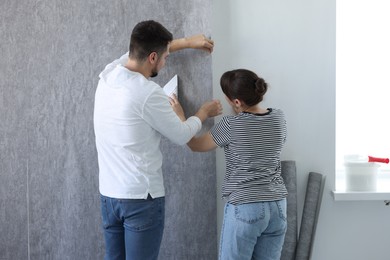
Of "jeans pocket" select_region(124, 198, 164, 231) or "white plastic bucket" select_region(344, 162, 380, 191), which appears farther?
"white plastic bucket" select_region(344, 162, 380, 191)

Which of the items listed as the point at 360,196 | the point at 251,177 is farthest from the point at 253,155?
the point at 360,196

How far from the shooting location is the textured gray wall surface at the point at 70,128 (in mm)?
2268

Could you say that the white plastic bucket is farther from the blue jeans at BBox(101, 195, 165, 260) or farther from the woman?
the blue jeans at BBox(101, 195, 165, 260)

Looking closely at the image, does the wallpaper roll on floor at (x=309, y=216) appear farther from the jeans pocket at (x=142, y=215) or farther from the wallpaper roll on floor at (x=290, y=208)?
the jeans pocket at (x=142, y=215)

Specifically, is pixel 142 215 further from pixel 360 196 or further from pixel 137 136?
pixel 360 196

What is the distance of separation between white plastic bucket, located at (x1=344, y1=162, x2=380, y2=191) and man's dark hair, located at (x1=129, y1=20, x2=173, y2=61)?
1.23 meters

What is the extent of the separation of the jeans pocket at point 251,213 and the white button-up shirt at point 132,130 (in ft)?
1.08

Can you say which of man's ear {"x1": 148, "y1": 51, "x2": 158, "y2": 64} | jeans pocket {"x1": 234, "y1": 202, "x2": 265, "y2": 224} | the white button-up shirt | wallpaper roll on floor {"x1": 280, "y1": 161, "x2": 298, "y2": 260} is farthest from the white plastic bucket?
man's ear {"x1": 148, "y1": 51, "x2": 158, "y2": 64}

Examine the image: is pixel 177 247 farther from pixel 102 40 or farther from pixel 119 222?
pixel 102 40

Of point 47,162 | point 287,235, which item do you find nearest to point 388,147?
point 287,235

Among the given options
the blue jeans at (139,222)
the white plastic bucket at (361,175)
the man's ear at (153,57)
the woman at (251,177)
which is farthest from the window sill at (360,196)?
the man's ear at (153,57)

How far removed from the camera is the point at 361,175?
241 centimetres

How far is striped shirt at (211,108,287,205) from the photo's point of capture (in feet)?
6.13

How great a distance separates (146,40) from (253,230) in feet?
2.78
